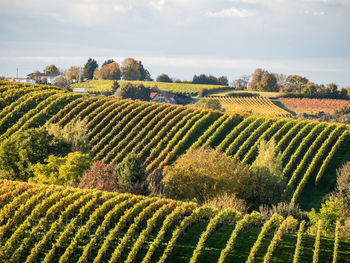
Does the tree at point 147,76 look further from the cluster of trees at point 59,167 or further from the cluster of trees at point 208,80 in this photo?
the cluster of trees at point 59,167

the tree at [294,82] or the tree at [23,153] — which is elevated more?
the tree at [294,82]

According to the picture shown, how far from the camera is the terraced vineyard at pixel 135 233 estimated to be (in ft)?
75.2

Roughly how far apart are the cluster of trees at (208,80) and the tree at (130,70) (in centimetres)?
2068

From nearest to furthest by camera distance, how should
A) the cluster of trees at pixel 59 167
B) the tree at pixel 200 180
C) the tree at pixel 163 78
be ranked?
the cluster of trees at pixel 59 167 → the tree at pixel 200 180 → the tree at pixel 163 78

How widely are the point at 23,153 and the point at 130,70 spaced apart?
117m

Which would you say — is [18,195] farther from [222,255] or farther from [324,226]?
[324,226]

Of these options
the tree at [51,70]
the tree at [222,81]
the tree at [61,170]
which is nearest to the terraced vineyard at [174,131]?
the tree at [61,170]

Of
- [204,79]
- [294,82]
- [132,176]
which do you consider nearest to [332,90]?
[294,82]

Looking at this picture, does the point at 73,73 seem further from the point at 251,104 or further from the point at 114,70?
the point at 251,104

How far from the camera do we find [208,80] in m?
152

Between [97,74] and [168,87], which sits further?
[97,74]

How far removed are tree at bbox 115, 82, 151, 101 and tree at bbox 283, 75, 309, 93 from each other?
47180 millimetres

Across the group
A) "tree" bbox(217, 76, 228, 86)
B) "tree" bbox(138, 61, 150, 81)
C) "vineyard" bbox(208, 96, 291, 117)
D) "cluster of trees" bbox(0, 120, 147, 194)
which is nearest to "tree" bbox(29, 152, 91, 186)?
"cluster of trees" bbox(0, 120, 147, 194)

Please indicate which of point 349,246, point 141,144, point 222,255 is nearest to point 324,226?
point 349,246
